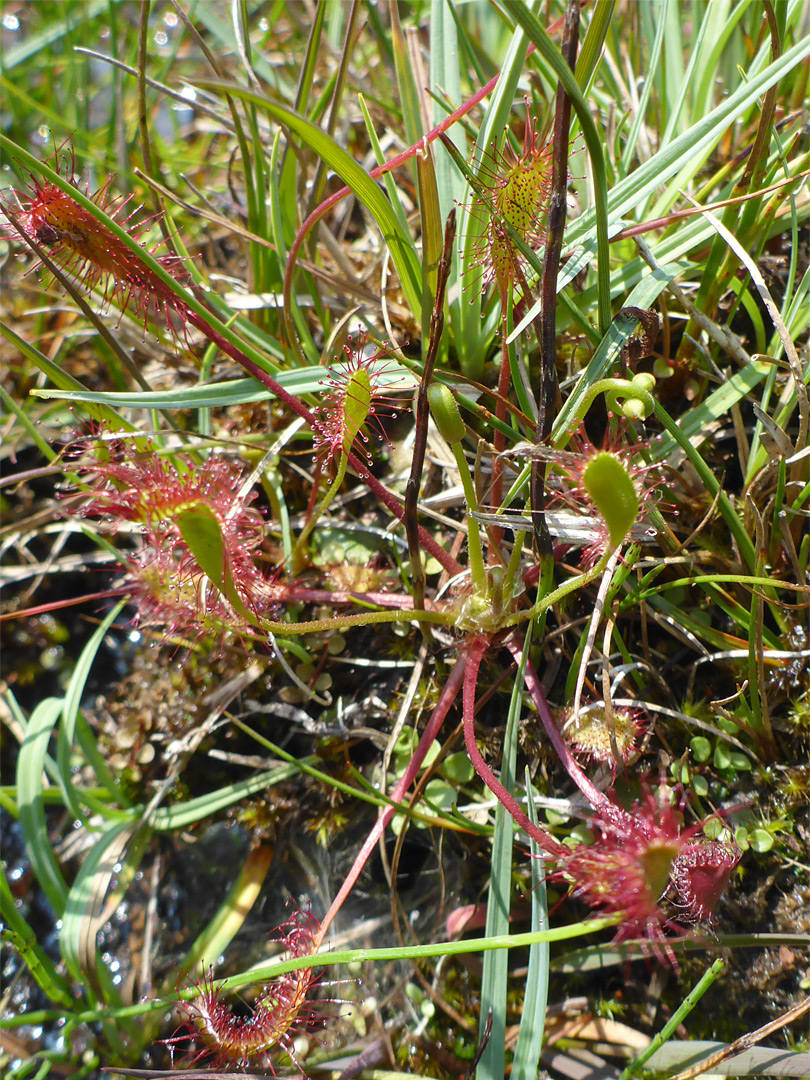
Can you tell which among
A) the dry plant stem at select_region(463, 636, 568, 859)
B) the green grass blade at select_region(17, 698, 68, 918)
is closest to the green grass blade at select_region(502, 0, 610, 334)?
the dry plant stem at select_region(463, 636, 568, 859)

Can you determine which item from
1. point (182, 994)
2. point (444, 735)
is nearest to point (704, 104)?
point (444, 735)

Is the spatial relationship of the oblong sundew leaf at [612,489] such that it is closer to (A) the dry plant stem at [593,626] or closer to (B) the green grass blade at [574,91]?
(A) the dry plant stem at [593,626]

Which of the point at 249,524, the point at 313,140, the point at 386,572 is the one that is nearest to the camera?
the point at 313,140

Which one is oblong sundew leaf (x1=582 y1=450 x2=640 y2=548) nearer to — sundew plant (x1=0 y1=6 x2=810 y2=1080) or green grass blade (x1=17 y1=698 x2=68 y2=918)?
sundew plant (x1=0 y1=6 x2=810 y2=1080)

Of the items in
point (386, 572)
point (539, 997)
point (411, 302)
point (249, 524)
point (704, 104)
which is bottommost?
point (539, 997)

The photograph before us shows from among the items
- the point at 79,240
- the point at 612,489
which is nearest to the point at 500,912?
the point at 612,489

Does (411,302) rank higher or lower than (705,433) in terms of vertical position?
higher

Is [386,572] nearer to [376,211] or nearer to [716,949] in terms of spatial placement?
[376,211]
